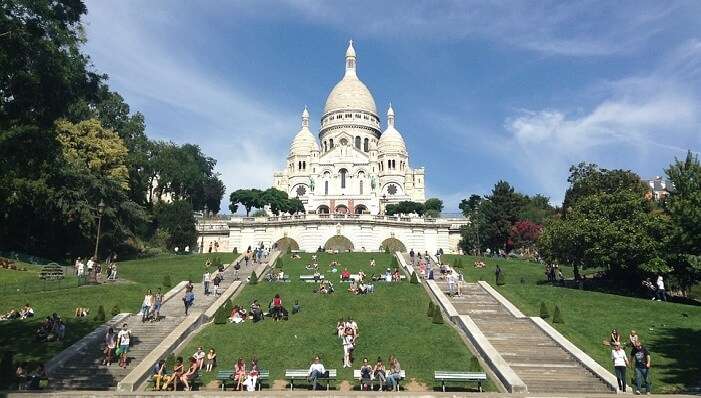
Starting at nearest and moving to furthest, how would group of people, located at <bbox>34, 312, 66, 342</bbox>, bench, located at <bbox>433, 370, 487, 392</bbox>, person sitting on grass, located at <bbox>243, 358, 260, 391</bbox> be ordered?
bench, located at <bbox>433, 370, 487, 392</bbox>, person sitting on grass, located at <bbox>243, 358, 260, 391</bbox>, group of people, located at <bbox>34, 312, 66, 342</bbox>

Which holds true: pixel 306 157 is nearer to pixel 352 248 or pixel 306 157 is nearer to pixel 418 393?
pixel 352 248

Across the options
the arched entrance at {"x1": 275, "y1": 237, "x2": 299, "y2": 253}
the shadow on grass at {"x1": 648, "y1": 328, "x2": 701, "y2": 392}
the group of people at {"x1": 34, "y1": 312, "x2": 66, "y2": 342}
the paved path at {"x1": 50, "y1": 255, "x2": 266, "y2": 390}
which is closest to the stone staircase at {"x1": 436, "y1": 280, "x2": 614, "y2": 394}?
the shadow on grass at {"x1": 648, "y1": 328, "x2": 701, "y2": 392}

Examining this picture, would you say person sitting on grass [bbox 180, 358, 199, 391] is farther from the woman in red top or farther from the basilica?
the basilica

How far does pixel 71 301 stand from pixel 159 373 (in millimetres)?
12620

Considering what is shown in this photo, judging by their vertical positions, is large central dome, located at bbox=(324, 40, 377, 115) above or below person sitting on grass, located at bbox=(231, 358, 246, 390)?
above

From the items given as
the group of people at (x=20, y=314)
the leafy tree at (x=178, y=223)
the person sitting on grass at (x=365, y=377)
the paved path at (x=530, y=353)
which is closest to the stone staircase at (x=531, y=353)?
the paved path at (x=530, y=353)

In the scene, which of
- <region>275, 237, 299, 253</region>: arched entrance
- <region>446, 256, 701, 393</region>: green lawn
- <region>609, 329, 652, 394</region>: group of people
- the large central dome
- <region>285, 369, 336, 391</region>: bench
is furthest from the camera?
the large central dome

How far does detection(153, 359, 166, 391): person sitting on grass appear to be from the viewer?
58.7 feet

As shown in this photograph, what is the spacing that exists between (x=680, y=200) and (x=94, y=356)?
80.0 feet

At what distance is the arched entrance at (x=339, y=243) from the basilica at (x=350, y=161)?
94.9 ft

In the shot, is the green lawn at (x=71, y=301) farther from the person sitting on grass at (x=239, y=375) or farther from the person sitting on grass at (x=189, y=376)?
the person sitting on grass at (x=239, y=375)

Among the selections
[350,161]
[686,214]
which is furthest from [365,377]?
[350,161]

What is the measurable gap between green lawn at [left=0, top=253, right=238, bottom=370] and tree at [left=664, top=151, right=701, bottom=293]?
2402 centimetres

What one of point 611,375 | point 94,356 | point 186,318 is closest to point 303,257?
point 186,318
